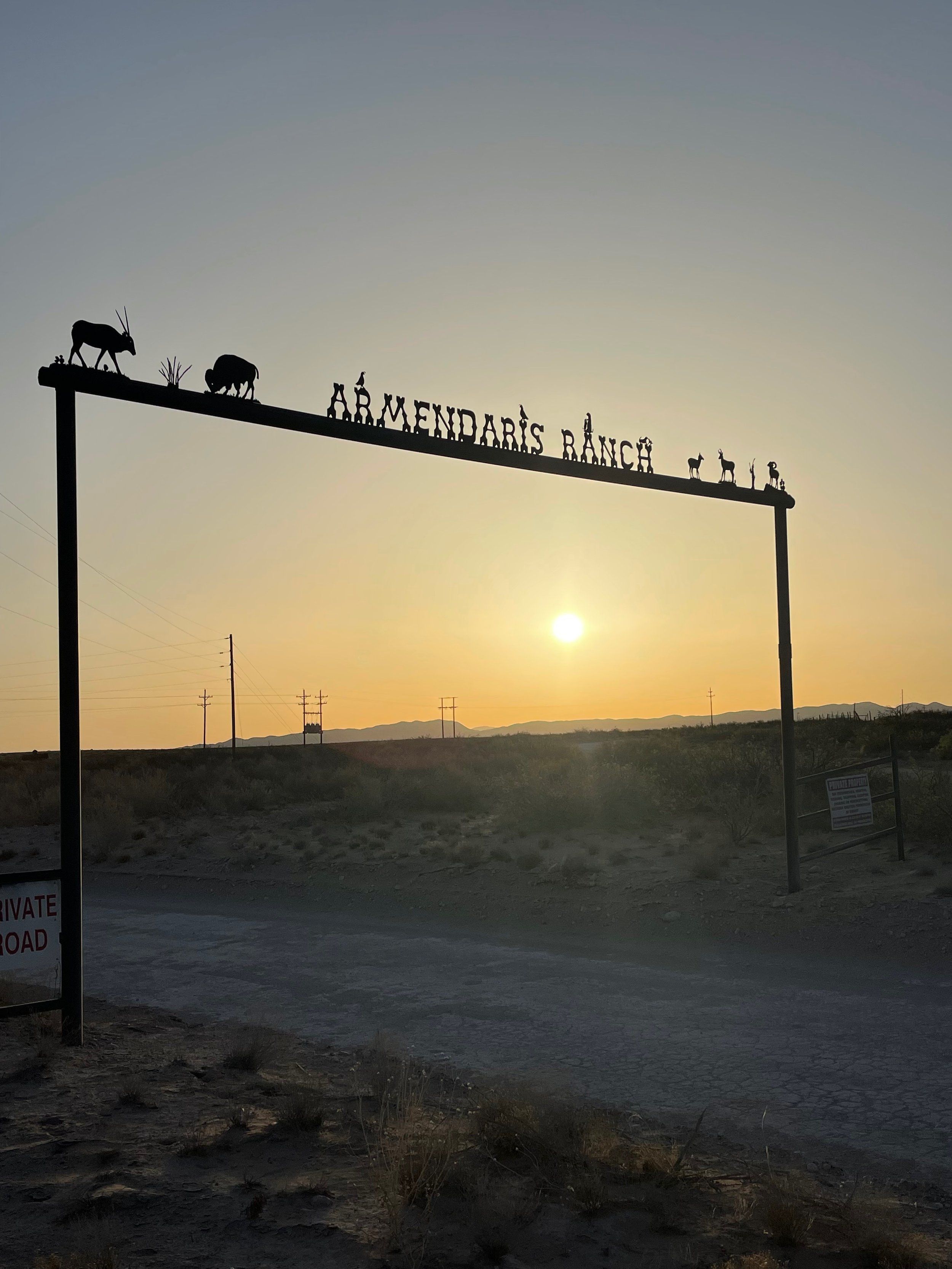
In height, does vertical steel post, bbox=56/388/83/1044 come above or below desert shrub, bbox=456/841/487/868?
above

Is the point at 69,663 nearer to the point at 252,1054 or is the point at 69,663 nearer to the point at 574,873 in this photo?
the point at 252,1054

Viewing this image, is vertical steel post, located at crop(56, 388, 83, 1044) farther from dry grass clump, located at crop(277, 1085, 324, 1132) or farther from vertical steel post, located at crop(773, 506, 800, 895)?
vertical steel post, located at crop(773, 506, 800, 895)

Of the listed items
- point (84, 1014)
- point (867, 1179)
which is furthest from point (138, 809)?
point (867, 1179)

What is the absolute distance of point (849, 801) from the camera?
48.1ft

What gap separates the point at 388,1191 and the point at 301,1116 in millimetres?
1455

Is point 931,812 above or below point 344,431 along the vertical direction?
below

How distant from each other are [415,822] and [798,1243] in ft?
68.1

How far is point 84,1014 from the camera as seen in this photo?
9648 mm

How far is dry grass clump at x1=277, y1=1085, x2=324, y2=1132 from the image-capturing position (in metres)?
6.27

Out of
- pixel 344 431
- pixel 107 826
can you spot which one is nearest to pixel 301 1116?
pixel 344 431

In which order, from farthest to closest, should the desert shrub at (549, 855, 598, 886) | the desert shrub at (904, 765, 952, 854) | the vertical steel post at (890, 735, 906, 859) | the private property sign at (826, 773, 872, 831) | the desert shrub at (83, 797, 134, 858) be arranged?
the desert shrub at (83, 797, 134, 858) → the desert shrub at (549, 855, 598, 886) → the desert shrub at (904, 765, 952, 854) → the vertical steel post at (890, 735, 906, 859) → the private property sign at (826, 773, 872, 831)

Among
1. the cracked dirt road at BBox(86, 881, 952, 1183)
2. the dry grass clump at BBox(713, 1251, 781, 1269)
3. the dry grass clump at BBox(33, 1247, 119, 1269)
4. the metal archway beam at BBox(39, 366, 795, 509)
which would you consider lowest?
the cracked dirt road at BBox(86, 881, 952, 1183)

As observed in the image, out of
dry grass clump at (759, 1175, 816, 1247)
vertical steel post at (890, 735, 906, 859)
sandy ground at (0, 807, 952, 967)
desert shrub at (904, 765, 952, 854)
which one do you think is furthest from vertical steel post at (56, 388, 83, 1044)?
desert shrub at (904, 765, 952, 854)

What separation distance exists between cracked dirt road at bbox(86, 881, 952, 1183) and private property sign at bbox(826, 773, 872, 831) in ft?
11.0
